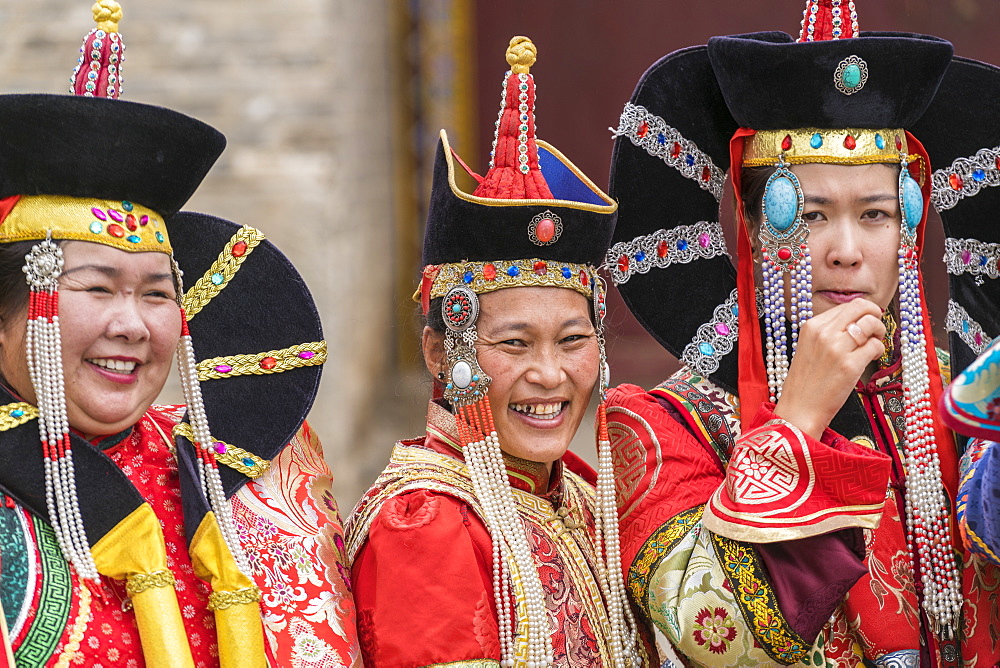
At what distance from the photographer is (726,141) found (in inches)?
121

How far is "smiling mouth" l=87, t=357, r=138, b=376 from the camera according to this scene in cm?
256

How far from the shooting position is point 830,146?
2.84 metres

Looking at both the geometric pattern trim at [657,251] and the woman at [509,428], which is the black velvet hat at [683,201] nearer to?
the geometric pattern trim at [657,251]

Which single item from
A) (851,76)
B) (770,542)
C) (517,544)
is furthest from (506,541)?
(851,76)

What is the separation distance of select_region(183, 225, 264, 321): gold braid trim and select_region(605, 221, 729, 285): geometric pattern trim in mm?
773

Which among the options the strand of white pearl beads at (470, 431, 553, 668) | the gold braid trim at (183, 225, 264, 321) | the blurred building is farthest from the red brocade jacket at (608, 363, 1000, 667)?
the blurred building

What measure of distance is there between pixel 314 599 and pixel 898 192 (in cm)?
143

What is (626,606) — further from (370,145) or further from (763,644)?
(370,145)

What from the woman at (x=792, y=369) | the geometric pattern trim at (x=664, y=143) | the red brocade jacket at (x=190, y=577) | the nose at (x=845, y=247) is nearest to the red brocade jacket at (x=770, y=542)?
the woman at (x=792, y=369)

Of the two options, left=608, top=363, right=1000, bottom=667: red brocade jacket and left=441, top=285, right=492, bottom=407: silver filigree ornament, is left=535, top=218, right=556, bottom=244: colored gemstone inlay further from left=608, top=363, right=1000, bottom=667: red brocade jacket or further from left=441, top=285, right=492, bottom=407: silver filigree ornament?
left=608, top=363, right=1000, bottom=667: red brocade jacket

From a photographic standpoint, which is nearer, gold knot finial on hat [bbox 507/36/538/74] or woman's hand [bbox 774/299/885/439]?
woman's hand [bbox 774/299/885/439]

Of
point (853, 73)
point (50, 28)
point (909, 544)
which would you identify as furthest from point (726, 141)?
point (50, 28)

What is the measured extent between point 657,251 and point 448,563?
0.86 metres

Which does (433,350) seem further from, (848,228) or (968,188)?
(968,188)
